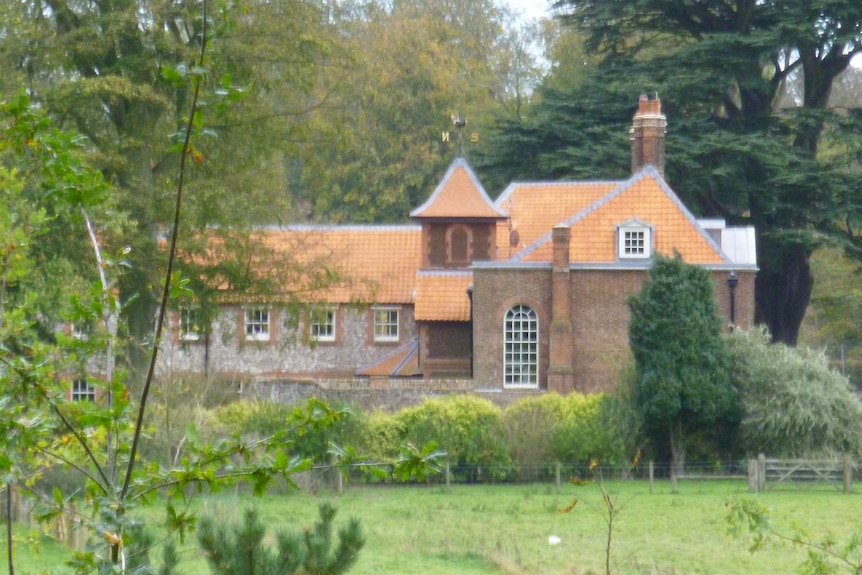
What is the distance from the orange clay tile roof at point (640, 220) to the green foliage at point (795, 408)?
6.43 metres

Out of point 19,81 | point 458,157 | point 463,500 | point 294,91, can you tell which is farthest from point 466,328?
point 19,81

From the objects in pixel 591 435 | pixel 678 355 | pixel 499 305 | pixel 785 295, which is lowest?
pixel 591 435

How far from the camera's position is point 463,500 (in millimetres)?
24609

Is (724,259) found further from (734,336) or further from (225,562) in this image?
(225,562)

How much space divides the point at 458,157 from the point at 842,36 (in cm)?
1244

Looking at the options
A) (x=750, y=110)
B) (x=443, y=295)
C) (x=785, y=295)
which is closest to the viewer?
(x=443, y=295)

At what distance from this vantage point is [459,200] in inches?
1538

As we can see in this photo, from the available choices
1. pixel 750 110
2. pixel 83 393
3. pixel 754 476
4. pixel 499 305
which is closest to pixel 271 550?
pixel 83 393

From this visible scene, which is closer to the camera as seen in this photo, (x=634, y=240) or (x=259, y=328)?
(x=634, y=240)

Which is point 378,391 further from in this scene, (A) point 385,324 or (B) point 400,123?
(B) point 400,123

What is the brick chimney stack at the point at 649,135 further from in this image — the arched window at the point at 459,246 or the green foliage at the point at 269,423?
the green foliage at the point at 269,423

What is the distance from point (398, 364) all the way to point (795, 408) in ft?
51.0

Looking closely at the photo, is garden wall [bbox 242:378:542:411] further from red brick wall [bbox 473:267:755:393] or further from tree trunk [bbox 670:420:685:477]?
tree trunk [bbox 670:420:685:477]

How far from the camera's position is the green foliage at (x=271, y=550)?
328 inches
